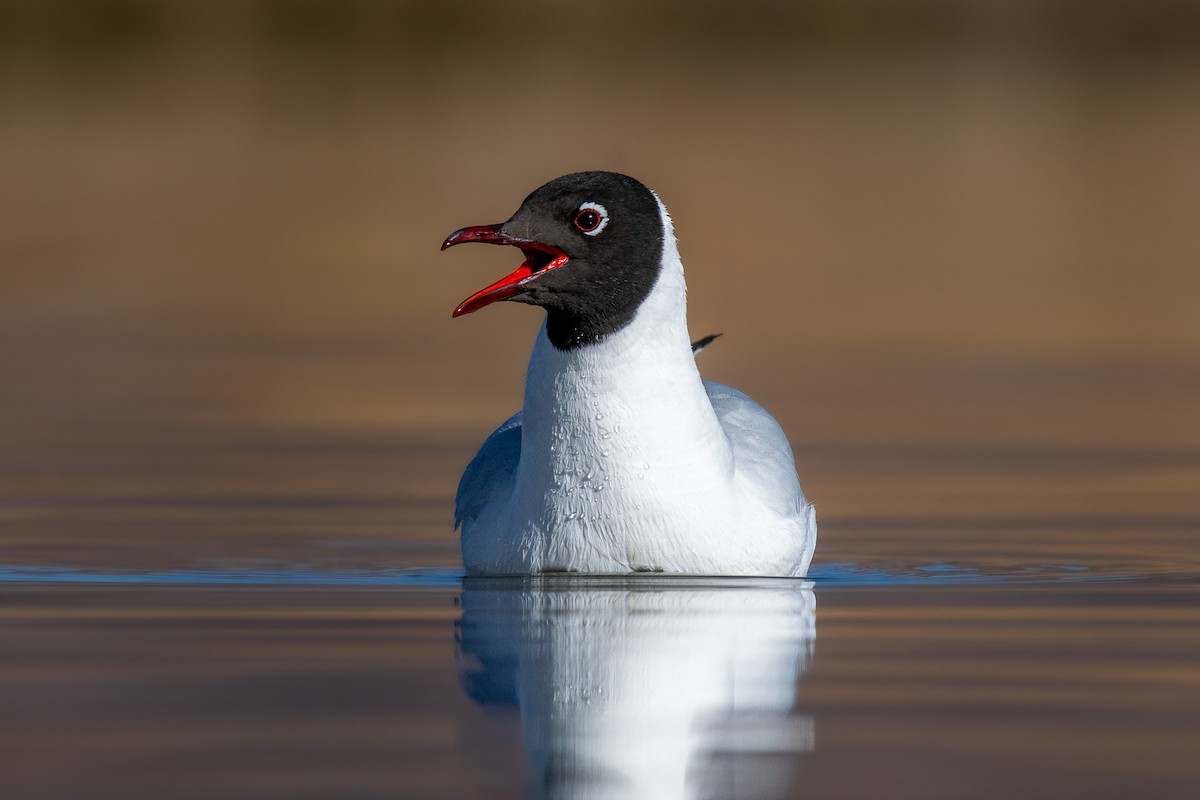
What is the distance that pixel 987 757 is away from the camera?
4812mm

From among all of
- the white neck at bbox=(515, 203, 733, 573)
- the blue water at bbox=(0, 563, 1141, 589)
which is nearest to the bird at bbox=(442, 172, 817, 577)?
the white neck at bbox=(515, 203, 733, 573)

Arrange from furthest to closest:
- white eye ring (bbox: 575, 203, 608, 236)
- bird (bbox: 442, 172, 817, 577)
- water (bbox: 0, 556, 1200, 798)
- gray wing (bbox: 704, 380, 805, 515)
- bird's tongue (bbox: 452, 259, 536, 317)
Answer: gray wing (bbox: 704, 380, 805, 515), white eye ring (bbox: 575, 203, 608, 236), bird (bbox: 442, 172, 817, 577), bird's tongue (bbox: 452, 259, 536, 317), water (bbox: 0, 556, 1200, 798)

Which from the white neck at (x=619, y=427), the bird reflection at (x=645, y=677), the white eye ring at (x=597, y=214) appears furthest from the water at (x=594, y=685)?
the white eye ring at (x=597, y=214)

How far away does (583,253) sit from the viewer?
727 cm

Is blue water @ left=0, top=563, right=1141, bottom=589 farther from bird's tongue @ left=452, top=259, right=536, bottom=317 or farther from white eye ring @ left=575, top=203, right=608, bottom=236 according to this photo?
white eye ring @ left=575, top=203, right=608, bottom=236

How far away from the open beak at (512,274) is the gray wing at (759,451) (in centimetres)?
86

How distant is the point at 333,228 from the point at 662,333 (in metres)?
17.4

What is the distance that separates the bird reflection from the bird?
93 mm

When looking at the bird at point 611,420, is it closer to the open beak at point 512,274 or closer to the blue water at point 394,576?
the open beak at point 512,274

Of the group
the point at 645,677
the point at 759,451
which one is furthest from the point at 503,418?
the point at 645,677

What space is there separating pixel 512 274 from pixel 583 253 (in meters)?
0.21

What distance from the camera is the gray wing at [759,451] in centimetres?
769

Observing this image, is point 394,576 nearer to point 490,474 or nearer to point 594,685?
point 490,474

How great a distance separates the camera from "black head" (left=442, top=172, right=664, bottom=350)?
7.23 m
